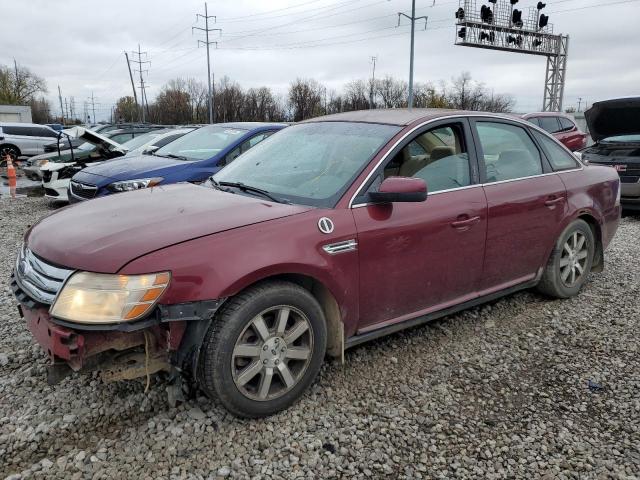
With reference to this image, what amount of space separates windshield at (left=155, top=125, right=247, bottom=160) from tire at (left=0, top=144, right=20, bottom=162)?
56.4 feet

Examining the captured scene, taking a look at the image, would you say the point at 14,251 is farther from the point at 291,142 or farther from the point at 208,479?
the point at 208,479

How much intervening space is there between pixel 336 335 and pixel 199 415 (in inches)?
35.3

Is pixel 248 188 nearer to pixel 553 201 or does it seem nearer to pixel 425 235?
pixel 425 235

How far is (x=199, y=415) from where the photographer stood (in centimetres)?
283

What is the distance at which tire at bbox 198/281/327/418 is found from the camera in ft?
8.39

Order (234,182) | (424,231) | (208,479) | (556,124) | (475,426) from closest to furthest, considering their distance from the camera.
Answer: (208,479) → (475,426) → (424,231) → (234,182) → (556,124)

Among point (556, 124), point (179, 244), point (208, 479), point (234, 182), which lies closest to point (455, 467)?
point (208, 479)

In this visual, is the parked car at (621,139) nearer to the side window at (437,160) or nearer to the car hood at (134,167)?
the side window at (437,160)

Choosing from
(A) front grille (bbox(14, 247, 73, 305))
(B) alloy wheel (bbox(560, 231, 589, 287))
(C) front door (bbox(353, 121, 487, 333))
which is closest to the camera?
(A) front grille (bbox(14, 247, 73, 305))

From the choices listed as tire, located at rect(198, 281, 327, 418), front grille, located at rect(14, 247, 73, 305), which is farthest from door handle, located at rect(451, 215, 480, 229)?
front grille, located at rect(14, 247, 73, 305)

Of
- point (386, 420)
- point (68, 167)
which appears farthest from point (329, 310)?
point (68, 167)

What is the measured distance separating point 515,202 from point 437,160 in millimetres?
737

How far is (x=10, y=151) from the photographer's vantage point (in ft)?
69.8

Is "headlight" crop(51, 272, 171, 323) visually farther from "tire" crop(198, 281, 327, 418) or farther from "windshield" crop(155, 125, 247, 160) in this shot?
"windshield" crop(155, 125, 247, 160)
